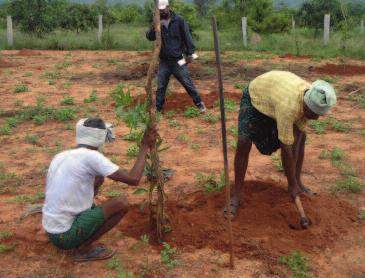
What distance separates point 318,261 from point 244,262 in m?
0.57

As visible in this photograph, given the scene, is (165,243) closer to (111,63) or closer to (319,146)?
(319,146)

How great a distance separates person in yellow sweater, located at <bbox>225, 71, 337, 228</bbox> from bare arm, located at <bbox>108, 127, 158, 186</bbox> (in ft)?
3.21

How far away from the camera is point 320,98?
3424mm

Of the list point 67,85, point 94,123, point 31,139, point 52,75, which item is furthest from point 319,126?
point 52,75

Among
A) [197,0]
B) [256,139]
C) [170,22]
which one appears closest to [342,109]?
[170,22]

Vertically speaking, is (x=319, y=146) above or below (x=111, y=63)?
below

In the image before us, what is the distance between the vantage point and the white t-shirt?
127 inches

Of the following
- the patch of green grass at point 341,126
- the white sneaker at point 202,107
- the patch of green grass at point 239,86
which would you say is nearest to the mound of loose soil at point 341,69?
the patch of green grass at point 239,86

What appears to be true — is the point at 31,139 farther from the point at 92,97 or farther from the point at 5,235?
the point at 5,235

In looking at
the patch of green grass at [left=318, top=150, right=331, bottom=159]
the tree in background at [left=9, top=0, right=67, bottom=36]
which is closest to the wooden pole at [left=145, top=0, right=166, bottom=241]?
the patch of green grass at [left=318, top=150, right=331, bottom=159]

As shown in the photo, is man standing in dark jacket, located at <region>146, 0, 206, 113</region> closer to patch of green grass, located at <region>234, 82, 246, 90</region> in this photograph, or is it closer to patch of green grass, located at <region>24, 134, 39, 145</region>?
patch of green grass, located at <region>24, 134, 39, 145</region>

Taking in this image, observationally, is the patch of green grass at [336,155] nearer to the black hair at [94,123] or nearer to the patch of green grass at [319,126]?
the patch of green grass at [319,126]

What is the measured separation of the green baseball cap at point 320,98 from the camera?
343 cm

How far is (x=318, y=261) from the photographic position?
366 centimetres
